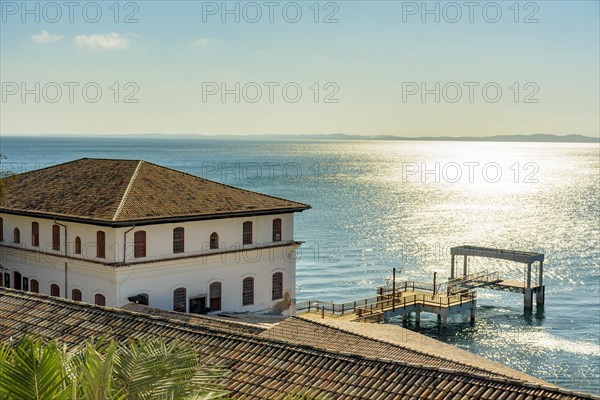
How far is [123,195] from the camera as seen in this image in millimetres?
39344

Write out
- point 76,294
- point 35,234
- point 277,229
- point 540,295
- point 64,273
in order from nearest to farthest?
1. point 76,294
2. point 64,273
3. point 35,234
4. point 277,229
5. point 540,295

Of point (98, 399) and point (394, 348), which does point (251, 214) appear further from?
point (98, 399)

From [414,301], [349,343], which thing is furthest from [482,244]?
[349,343]

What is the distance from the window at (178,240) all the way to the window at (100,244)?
340 centimetres

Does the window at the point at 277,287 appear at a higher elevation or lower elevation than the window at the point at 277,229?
lower

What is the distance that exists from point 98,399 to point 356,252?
7895cm

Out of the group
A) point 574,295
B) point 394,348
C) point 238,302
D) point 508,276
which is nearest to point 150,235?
point 238,302

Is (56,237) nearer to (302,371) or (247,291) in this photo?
(247,291)

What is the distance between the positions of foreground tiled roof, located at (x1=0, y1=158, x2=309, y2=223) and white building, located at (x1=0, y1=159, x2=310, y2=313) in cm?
7

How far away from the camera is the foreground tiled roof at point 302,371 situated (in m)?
15.5

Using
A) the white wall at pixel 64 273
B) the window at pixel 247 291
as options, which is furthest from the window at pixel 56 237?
the window at pixel 247 291

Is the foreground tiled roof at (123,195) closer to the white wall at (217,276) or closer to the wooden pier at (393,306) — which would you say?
the white wall at (217,276)

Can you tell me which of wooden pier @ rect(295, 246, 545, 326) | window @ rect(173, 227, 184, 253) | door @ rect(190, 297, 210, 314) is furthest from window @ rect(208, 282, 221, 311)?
wooden pier @ rect(295, 246, 545, 326)

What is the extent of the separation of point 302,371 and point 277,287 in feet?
86.0
